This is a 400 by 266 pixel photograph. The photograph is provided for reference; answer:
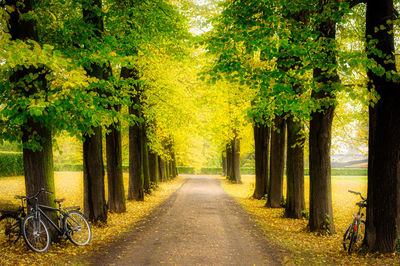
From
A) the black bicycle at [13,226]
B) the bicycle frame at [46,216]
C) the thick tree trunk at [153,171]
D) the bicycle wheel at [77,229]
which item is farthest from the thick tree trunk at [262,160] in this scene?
the black bicycle at [13,226]

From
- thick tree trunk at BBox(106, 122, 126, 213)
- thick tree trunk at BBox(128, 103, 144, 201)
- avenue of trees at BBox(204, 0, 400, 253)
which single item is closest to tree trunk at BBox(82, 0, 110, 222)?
thick tree trunk at BBox(106, 122, 126, 213)

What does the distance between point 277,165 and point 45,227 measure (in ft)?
34.1

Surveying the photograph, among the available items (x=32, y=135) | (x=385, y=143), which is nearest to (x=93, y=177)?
(x=32, y=135)

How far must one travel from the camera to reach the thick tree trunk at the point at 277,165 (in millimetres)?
13961

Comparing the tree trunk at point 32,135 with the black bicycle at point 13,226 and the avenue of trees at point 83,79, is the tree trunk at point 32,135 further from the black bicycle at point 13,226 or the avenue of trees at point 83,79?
the black bicycle at point 13,226

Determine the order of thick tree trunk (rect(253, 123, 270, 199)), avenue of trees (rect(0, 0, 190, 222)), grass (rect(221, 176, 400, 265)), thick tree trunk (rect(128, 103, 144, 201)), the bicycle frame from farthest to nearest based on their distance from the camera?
thick tree trunk (rect(253, 123, 270, 199)), thick tree trunk (rect(128, 103, 144, 201)), the bicycle frame, grass (rect(221, 176, 400, 265)), avenue of trees (rect(0, 0, 190, 222))

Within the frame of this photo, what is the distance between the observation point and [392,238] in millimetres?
6480

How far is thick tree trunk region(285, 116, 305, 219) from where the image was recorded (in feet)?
37.3

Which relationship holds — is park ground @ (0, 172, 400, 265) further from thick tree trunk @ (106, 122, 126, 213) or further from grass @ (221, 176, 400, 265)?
thick tree trunk @ (106, 122, 126, 213)

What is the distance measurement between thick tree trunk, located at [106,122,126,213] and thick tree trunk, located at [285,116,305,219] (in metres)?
7.00

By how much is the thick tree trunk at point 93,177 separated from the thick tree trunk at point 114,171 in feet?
8.32

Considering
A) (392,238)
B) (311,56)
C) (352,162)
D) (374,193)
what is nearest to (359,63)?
(311,56)

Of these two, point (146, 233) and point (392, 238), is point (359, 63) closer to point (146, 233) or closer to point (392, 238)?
point (392, 238)

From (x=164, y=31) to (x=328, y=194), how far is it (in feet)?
25.8
